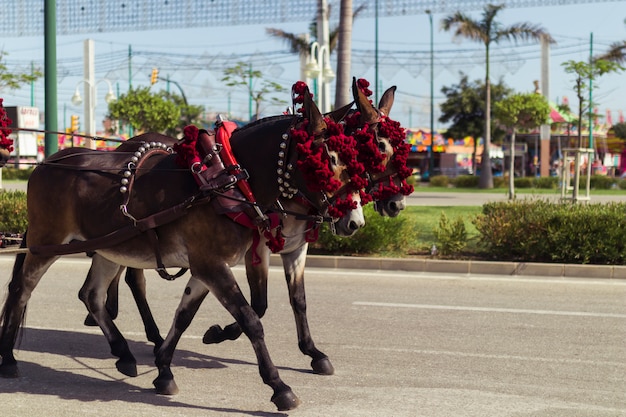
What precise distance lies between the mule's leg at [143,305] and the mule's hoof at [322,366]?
145 centimetres

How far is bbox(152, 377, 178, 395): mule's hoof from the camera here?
19.9 feet

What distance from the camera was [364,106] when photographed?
19.2ft

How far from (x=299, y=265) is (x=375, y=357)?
106 cm

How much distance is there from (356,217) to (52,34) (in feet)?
35.2

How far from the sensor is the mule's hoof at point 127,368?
6.54 metres

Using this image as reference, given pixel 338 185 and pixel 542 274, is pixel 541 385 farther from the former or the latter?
pixel 542 274

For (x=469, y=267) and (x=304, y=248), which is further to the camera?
(x=469, y=267)

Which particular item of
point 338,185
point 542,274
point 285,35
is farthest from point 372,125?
point 285,35

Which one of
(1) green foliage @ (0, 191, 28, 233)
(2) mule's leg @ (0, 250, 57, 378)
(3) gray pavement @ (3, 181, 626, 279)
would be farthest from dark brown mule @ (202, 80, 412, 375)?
(1) green foliage @ (0, 191, 28, 233)

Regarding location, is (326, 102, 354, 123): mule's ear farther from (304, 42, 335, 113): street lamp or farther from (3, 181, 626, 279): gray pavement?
(304, 42, 335, 113): street lamp

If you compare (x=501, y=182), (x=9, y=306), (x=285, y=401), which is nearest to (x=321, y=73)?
(x=9, y=306)

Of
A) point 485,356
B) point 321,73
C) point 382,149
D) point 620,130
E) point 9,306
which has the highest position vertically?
point 620,130

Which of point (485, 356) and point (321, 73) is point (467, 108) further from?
point (485, 356)

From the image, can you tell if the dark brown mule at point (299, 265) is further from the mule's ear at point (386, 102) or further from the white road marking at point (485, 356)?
the white road marking at point (485, 356)
